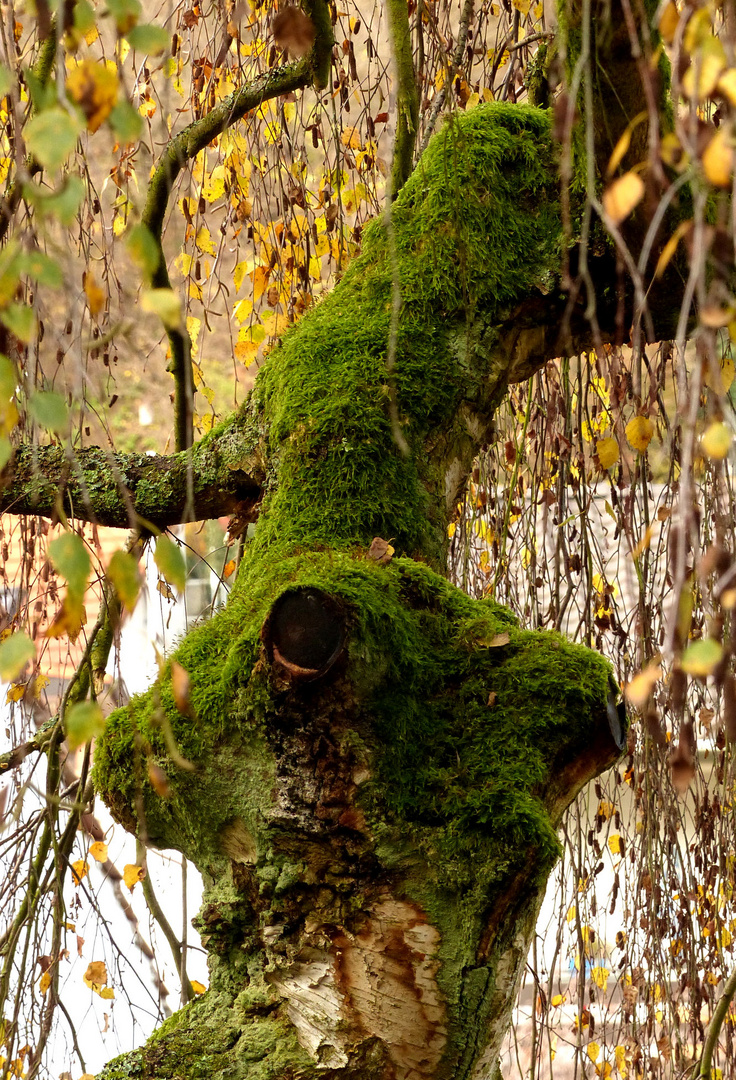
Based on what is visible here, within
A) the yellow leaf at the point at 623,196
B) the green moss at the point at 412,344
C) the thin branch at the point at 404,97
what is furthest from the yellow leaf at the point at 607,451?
the yellow leaf at the point at 623,196

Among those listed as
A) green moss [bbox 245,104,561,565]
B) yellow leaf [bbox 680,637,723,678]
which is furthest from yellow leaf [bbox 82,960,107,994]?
yellow leaf [bbox 680,637,723,678]

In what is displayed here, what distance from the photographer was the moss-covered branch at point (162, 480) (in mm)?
1561

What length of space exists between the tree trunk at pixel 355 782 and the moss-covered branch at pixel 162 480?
141 millimetres

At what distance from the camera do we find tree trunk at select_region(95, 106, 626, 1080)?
1.18 metres

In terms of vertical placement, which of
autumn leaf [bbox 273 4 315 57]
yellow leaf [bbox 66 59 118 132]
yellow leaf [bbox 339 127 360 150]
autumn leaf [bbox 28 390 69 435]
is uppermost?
yellow leaf [bbox 339 127 360 150]

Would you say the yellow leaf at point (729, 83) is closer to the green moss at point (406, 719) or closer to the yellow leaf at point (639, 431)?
the green moss at point (406, 719)

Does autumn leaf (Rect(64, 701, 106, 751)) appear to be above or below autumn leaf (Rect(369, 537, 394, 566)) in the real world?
below

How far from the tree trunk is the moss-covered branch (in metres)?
0.14

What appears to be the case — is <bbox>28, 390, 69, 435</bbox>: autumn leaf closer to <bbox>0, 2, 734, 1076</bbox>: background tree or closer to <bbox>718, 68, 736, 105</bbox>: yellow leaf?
<bbox>0, 2, 734, 1076</bbox>: background tree

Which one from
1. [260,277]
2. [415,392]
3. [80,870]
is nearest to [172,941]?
[80,870]

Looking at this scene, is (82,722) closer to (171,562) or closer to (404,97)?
(171,562)

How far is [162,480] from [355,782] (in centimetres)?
62

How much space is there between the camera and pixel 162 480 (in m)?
1.60

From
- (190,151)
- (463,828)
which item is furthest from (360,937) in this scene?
(190,151)
